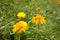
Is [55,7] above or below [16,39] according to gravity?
above

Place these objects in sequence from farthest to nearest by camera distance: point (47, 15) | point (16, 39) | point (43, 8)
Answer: point (43, 8) < point (47, 15) < point (16, 39)

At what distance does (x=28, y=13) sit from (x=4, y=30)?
2.10 ft

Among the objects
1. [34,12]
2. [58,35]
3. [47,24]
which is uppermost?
[34,12]

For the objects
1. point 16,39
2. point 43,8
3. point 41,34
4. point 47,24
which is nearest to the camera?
point 16,39

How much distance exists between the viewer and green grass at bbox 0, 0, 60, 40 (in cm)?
259

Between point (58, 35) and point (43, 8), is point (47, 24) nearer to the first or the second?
point (58, 35)

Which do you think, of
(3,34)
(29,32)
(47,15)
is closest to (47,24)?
(47,15)

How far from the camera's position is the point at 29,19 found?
9.63ft

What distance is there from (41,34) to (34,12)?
0.67 metres

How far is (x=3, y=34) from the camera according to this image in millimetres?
2547

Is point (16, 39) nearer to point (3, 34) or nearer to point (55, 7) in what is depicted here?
point (3, 34)

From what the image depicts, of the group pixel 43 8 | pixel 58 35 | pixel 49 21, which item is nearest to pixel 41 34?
pixel 58 35

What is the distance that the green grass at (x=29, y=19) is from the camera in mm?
2588

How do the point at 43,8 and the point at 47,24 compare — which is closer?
the point at 47,24
